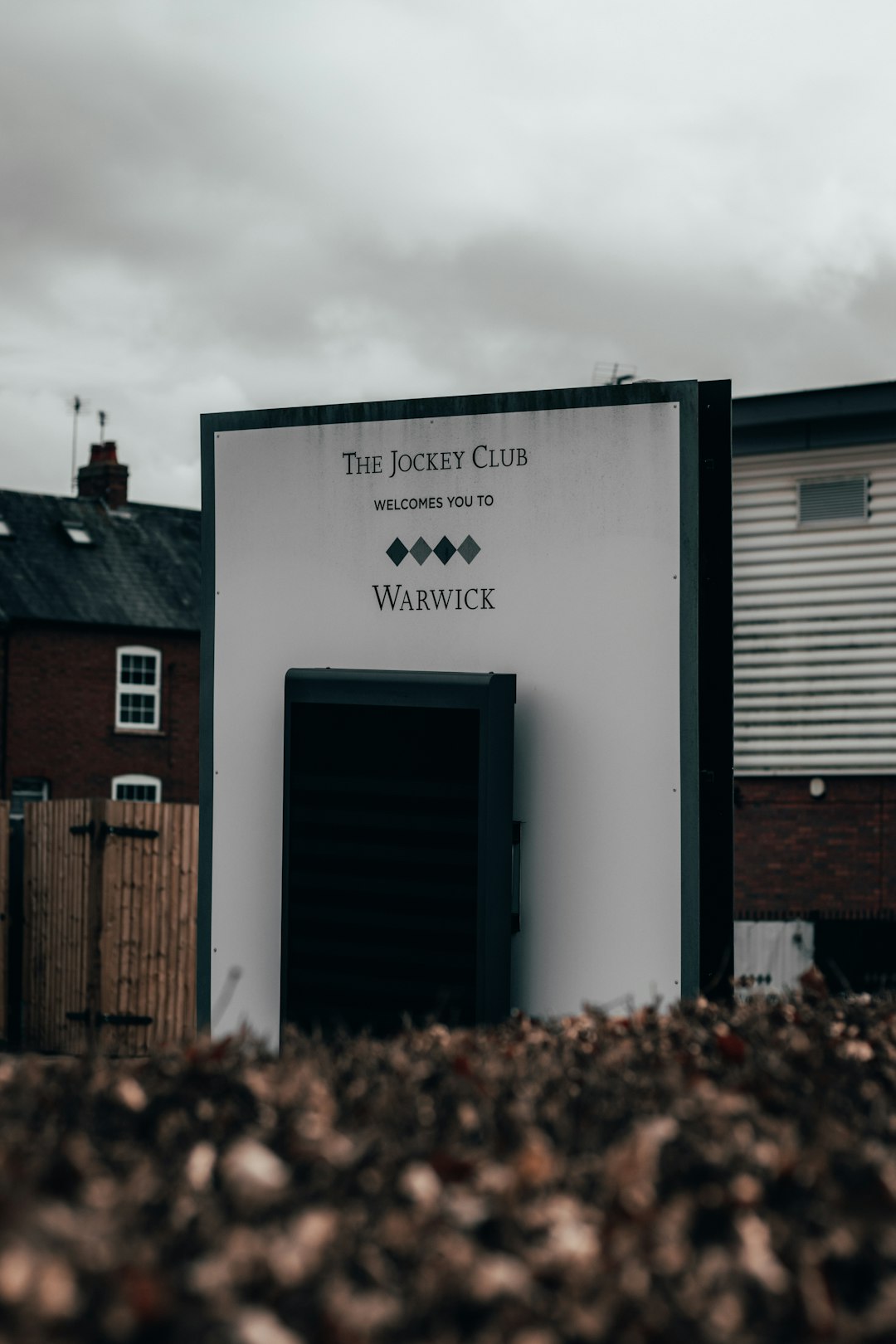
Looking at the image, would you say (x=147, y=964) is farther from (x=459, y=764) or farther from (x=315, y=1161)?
(x=315, y=1161)

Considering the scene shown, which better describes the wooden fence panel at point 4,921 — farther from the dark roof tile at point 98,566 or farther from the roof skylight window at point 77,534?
the roof skylight window at point 77,534

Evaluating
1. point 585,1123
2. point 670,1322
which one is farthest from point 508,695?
point 670,1322

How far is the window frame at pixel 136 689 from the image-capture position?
39406 millimetres

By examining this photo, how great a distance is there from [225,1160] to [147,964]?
12.8 meters

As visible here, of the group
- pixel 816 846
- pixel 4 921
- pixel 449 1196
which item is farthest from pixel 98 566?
pixel 449 1196

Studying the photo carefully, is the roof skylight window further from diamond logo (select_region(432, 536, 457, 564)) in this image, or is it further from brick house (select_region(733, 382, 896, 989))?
diamond logo (select_region(432, 536, 457, 564))

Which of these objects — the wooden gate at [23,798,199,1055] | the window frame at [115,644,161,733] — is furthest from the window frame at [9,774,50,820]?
the wooden gate at [23,798,199,1055]

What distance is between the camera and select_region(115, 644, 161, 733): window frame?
129 ft

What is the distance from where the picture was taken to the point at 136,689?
1567 inches

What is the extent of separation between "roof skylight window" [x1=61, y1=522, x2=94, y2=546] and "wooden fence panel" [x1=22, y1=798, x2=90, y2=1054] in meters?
26.0

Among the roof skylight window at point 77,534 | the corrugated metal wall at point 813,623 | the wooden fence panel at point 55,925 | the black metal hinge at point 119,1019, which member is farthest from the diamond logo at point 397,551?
the roof skylight window at point 77,534

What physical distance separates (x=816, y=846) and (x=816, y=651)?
7.61 feet

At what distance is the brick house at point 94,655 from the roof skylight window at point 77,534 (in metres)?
0.05

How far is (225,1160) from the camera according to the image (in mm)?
2541
